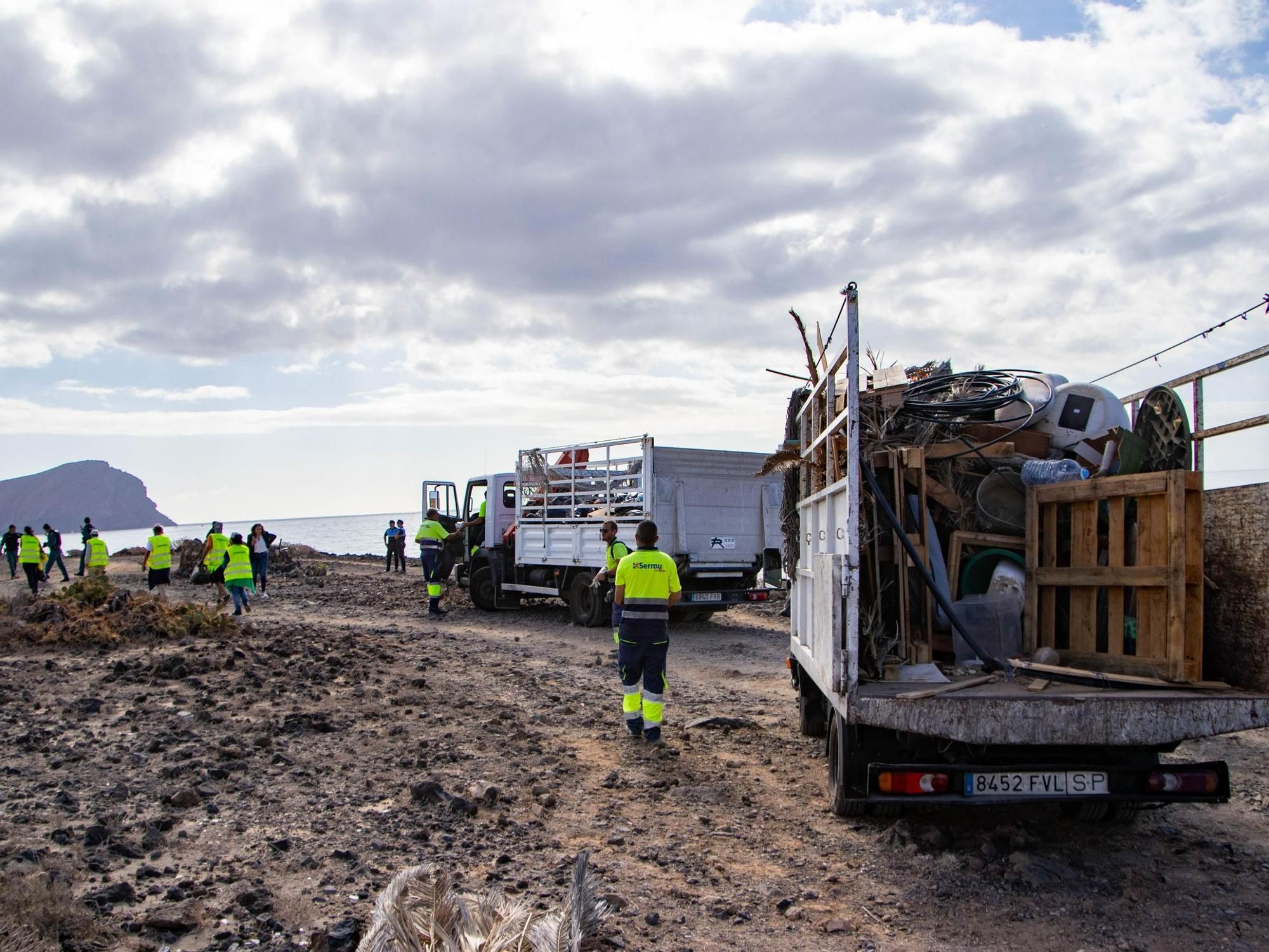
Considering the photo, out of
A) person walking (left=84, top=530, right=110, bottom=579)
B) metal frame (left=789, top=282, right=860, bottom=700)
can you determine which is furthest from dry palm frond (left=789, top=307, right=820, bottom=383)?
person walking (left=84, top=530, right=110, bottom=579)

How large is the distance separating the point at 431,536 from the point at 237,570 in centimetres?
303

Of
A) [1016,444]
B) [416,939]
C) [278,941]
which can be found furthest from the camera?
[1016,444]

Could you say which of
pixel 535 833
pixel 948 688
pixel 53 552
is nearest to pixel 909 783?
pixel 948 688

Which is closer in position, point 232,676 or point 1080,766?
point 1080,766

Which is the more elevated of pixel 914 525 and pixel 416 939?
pixel 914 525

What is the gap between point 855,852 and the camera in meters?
4.67

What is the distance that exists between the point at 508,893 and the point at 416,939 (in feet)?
3.20

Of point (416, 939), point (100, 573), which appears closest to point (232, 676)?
point (416, 939)

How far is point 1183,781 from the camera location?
4.31m

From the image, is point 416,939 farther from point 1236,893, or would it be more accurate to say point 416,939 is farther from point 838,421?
point 1236,893

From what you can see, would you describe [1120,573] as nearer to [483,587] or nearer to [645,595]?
[645,595]

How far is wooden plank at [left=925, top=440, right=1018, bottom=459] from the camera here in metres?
5.20

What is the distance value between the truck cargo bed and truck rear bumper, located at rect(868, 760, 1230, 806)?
21cm

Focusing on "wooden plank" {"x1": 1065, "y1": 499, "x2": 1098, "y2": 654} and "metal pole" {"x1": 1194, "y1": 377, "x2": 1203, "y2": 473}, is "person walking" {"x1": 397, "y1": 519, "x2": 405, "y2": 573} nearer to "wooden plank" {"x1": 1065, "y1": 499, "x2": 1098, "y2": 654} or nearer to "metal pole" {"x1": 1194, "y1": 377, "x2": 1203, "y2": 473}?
"wooden plank" {"x1": 1065, "y1": 499, "x2": 1098, "y2": 654}
